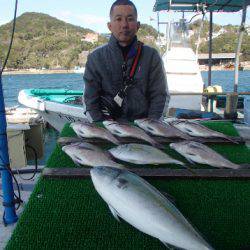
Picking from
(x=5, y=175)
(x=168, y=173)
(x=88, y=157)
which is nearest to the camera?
(x=168, y=173)

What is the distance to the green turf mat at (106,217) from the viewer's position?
206cm

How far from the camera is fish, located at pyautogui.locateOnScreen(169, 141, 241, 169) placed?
2.76 metres

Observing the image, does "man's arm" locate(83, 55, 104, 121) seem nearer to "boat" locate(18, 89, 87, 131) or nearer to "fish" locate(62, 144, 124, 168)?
"fish" locate(62, 144, 124, 168)

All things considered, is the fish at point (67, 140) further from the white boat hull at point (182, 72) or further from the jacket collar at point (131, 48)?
A: the white boat hull at point (182, 72)

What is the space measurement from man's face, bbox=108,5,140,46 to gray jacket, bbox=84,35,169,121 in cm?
10

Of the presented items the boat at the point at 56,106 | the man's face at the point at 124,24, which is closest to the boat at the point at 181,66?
the boat at the point at 56,106

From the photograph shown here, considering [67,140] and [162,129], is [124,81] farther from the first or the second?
[67,140]

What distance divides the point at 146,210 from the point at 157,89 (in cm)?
269

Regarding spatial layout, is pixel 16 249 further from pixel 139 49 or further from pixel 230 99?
pixel 230 99

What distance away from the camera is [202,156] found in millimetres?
2809

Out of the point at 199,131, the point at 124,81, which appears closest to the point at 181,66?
the point at 124,81

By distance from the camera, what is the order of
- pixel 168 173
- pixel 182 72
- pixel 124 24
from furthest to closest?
pixel 182 72
pixel 124 24
pixel 168 173

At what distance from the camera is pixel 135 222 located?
6.21ft

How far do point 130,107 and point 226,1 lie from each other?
7481 millimetres
